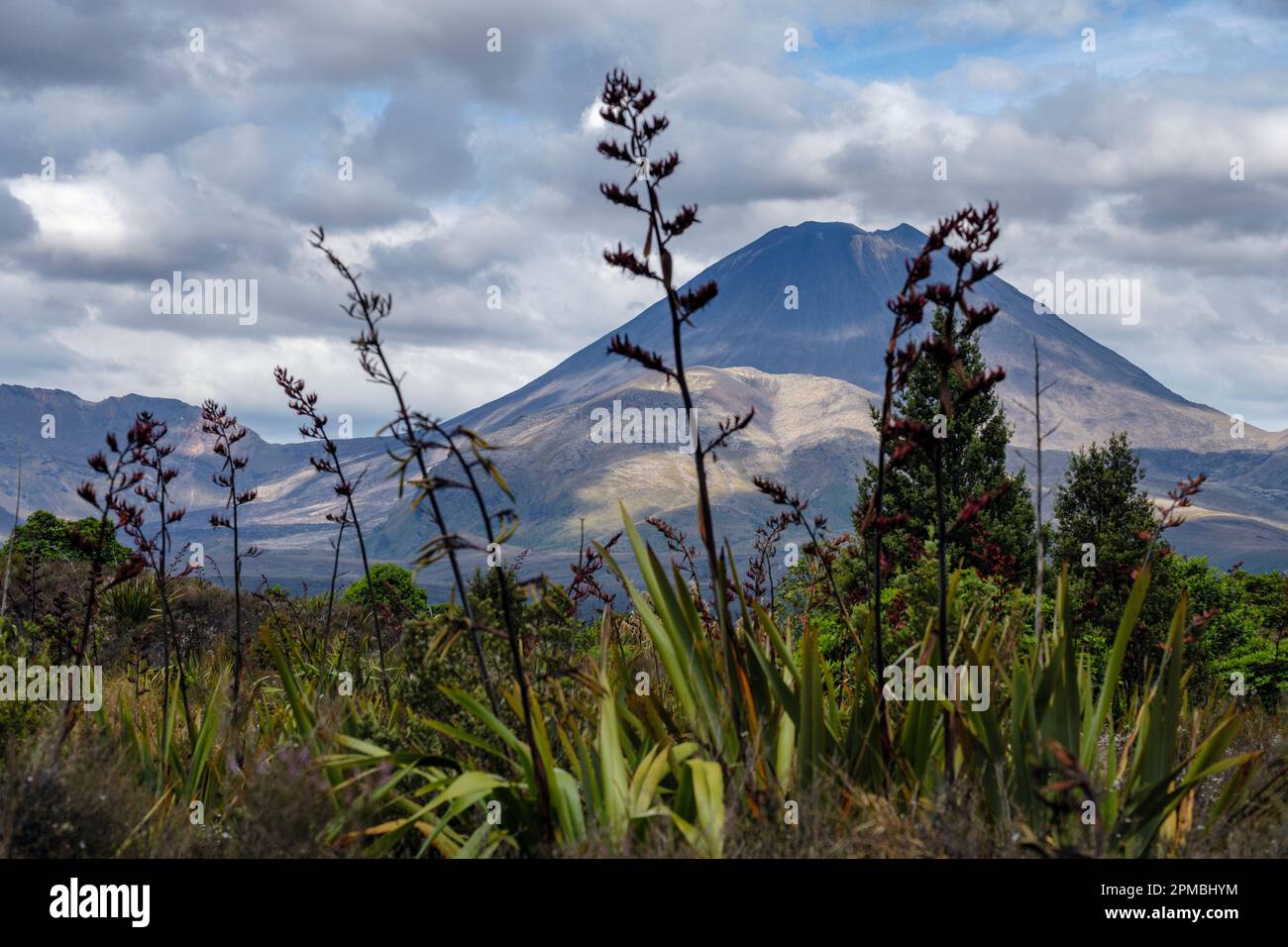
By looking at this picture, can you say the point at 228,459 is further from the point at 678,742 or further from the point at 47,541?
the point at 47,541

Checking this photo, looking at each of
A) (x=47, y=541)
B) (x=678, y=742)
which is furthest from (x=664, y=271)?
(x=47, y=541)

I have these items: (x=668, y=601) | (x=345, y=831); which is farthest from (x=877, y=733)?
(x=345, y=831)

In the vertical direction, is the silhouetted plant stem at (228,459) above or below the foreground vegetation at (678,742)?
above

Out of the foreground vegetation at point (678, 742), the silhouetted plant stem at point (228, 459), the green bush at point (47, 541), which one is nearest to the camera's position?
the foreground vegetation at point (678, 742)

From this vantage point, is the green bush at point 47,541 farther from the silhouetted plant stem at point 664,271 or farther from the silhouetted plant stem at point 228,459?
the silhouetted plant stem at point 664,271

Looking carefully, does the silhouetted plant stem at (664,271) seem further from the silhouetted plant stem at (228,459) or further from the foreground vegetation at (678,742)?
the silhouetted plant stem at (228,459)

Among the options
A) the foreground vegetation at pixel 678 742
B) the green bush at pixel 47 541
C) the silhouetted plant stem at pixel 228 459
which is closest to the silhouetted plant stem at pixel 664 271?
the foreground vegetation at pixel 678 742

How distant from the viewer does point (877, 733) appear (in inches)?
169

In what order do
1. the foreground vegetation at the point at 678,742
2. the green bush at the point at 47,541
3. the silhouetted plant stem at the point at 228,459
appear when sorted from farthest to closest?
the green bush at the point at 47,541 → the silhouetted plant stem at the point at 228,459 → the foreground vegetation at the point at 678,742

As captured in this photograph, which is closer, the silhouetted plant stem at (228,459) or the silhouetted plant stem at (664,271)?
the silhouetted plant stem at (664,271)

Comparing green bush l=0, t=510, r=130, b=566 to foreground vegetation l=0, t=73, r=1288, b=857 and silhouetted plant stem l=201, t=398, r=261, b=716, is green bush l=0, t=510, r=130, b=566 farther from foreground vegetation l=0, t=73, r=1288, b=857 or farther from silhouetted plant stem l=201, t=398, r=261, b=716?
foreground vegetation l=0, t=73, r=1288, b=857
